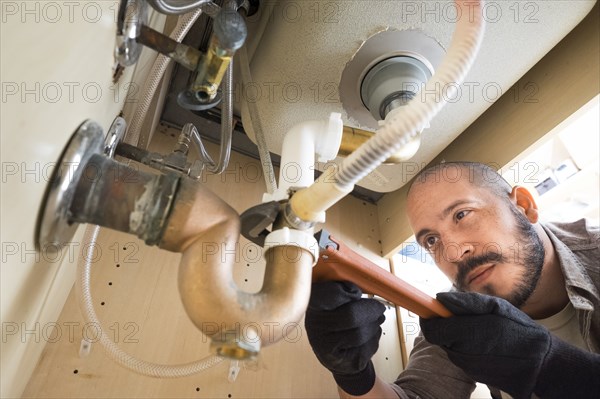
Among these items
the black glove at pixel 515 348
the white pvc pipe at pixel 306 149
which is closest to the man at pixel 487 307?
the black glove at pixel 515 348

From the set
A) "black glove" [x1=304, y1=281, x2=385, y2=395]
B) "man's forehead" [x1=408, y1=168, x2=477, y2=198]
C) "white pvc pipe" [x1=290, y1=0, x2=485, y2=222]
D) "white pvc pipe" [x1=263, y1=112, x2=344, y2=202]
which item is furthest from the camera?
"man's forehead" [x1=408, y1=168, x2=477, y2=198]

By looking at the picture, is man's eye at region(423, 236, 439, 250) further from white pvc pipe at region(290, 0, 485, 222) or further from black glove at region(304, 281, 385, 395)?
white pvc pipe at region(290, 0, 485, 222)

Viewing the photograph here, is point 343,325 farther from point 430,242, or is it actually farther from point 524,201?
point 524,201

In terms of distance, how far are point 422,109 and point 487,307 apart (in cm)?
40

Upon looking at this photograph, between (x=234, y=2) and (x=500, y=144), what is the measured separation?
61cm

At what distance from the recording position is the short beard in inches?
31.9

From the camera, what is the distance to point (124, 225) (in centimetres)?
34

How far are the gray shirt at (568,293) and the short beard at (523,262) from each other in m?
0.05

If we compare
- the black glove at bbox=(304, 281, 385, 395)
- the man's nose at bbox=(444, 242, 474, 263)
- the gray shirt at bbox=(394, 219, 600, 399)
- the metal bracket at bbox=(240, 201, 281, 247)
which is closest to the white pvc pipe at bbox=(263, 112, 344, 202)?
the metal bracket at bbox=(240, 201, 281, 247)

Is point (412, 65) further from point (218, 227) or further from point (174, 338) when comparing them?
point (174, 338)

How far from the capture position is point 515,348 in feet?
1.95

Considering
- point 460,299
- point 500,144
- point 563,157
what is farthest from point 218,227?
point 563,157

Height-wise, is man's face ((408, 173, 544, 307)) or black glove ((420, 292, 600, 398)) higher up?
man's face ((408, 173, 544, 307))

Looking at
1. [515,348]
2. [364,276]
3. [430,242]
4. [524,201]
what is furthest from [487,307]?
[524,201]
